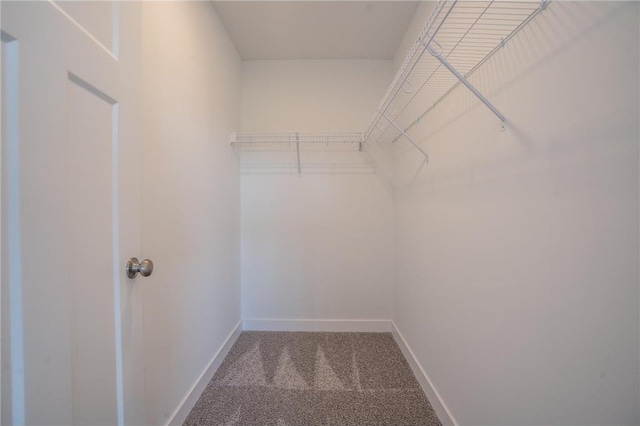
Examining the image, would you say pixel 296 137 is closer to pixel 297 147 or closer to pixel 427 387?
pixel 297 147

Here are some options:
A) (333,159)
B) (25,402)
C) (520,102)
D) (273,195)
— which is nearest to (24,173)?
(25,402)

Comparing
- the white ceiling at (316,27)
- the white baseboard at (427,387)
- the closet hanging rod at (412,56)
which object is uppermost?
the white ceiling at (316,27)

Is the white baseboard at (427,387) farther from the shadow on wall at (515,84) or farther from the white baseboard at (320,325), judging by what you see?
the shadow on wall at (515,84)

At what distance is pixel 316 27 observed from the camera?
6.02 feet

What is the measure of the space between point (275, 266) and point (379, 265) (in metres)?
1.03

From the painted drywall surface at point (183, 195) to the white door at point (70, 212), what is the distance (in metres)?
0.30

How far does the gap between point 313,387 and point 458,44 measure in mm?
2052

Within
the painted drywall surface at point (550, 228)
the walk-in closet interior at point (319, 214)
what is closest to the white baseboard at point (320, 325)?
the walk-in closet interior at point (319, 214)

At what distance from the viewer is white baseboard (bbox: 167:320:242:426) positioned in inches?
49.1

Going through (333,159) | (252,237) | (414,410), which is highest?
(333,159)

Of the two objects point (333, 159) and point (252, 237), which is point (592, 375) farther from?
point (252, 237)

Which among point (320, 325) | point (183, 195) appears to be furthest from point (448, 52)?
point (320, 325)

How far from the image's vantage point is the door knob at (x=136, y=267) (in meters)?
0.75

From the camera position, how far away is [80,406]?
59cm
